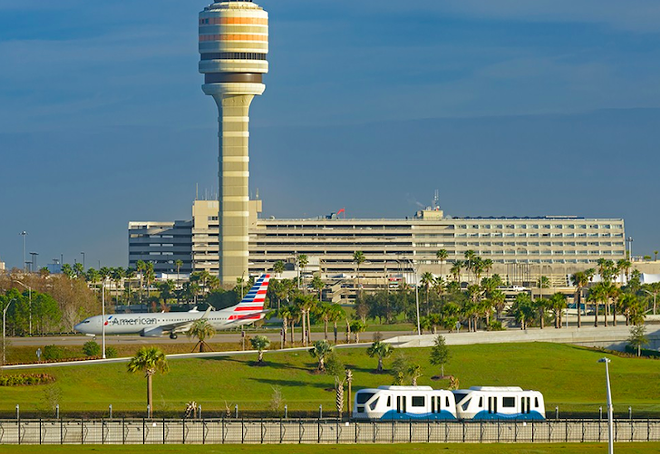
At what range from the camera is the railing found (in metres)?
77.6

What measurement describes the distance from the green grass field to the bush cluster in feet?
158

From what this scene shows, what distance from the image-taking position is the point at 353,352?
143 metres

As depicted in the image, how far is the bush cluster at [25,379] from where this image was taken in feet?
400

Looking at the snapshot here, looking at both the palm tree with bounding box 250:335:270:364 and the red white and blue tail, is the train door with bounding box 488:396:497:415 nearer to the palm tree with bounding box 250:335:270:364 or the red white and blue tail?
the palm tree with bounding box 250:335:270:364

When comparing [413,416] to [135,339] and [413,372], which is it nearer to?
[413,372]

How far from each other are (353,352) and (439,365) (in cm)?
1052

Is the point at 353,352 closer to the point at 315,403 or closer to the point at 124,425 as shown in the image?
the point at 315,403

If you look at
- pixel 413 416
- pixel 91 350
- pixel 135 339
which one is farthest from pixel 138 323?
pixel 413 416

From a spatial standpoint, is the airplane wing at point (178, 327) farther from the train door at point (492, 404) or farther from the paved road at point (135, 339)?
the train door at point (492, 404)

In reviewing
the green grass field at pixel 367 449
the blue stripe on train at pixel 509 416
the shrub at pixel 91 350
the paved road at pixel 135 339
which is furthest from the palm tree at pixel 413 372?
the green grass field at pixel 367 449

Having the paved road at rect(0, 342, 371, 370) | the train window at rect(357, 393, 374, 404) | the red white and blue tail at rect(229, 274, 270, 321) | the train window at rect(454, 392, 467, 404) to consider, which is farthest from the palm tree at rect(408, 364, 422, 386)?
the red white and blue tail at rect(229, 274, 270, 321)

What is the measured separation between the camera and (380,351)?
137 meters

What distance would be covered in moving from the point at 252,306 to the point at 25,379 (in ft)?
200

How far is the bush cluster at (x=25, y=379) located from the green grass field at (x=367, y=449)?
48.1 metres
